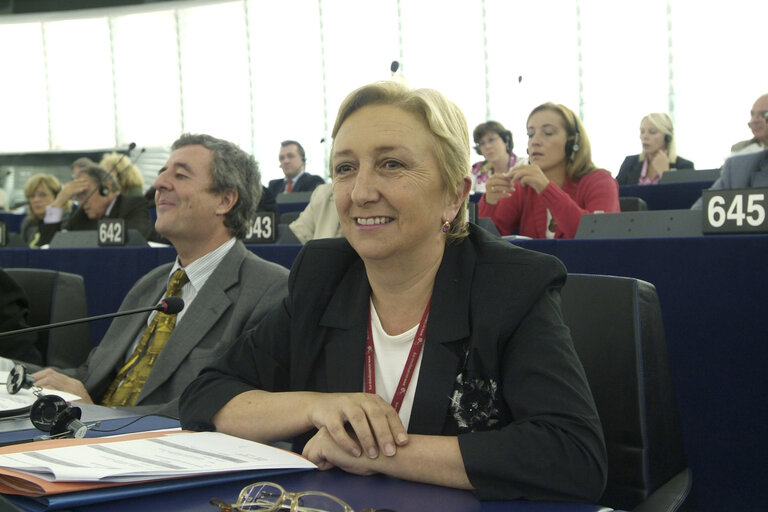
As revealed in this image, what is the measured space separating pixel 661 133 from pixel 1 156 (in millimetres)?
11677

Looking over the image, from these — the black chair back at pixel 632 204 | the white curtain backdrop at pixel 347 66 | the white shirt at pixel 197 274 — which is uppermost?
the white curtain backdrop at pixel 347 66

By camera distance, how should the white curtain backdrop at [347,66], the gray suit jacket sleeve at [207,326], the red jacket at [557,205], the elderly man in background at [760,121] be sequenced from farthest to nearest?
the white curtain backdrop at [347,66] → the elderly man in background at [760,121] → the red jacket at [557,205] → the gray suit jacket sleeve at [207,326]

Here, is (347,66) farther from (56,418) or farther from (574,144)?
(56,418)

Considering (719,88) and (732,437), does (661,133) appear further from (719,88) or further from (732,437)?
(732,437)

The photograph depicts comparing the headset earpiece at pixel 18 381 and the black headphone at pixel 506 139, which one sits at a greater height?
the black headphone at pixel 506 139

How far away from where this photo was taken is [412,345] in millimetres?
1261

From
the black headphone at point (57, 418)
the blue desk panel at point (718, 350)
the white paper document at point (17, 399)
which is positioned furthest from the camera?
the blue desk panel at point (718, 350)

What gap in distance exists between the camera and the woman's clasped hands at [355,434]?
100 cm

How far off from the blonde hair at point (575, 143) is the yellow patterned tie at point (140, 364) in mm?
2190

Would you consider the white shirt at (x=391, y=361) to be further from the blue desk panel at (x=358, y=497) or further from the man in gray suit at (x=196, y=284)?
the man in gray suit at (x=196, y=284)

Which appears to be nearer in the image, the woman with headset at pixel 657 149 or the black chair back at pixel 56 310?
the black chair back at pixel 56 310

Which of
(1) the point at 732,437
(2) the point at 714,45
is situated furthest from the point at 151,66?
(1) the point at 732,437

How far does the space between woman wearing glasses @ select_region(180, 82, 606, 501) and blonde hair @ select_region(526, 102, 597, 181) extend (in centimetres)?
235

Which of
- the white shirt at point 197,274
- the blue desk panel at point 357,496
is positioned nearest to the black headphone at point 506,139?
the white shirt at point 197,274
